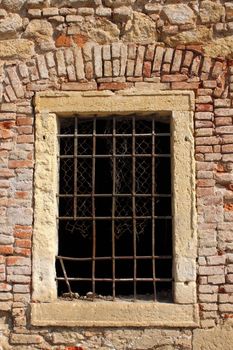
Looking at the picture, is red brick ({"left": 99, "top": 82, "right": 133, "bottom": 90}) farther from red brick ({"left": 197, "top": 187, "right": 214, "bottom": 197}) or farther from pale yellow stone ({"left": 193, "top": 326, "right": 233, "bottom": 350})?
pale yellow stone ({"left": 193, "top": 326, "right": 233, "bottom": 350})

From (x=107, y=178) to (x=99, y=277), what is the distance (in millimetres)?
853

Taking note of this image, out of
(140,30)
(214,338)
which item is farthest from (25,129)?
(214,338)

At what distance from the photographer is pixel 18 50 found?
4.92 m

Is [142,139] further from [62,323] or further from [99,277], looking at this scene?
[62,323]

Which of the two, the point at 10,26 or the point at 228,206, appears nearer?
the point at 228,206

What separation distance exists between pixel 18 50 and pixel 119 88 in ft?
3.07

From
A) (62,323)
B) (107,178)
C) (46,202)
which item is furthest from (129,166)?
(62,323)

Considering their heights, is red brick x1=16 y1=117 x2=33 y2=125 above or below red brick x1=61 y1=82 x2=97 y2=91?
below

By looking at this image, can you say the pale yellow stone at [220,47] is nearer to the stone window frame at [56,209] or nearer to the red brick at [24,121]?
the stone window frame at [56,209]

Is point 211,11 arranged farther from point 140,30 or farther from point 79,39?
point 79,39

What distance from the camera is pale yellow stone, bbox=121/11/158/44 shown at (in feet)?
15.9

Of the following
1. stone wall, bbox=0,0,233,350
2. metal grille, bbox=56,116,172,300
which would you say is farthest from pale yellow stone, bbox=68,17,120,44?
metal grille, bbox=56,116,172,300

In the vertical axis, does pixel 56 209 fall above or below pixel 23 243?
above

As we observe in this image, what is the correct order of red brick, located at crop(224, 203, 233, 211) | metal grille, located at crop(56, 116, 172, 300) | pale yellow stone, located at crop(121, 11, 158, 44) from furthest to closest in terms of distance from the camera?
pale yellow stone, located at crop(121, 11, 158, 44)
metal grille, located at crop(56, 116, 172, 300)
red brick, located at crop(224, 203, 233, 211)
